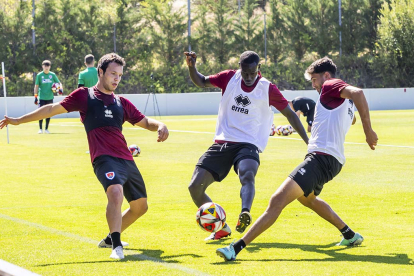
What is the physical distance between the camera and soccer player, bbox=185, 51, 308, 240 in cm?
779

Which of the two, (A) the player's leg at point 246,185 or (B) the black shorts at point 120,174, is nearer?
(A) the player's leg at point 246,185

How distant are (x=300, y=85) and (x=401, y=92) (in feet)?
32.2

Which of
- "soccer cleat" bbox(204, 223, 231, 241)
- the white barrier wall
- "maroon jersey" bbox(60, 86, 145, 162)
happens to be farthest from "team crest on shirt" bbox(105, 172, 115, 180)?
the white barrier wall

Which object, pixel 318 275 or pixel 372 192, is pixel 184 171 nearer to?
pixel 372 192

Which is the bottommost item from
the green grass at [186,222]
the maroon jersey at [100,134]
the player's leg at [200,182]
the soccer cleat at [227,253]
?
the green grass at [186,222]

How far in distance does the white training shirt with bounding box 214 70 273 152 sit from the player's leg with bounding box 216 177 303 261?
124 cm

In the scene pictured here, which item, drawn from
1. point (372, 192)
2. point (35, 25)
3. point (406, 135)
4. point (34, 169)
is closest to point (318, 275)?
point (372, 192)

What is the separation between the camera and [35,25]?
160ft

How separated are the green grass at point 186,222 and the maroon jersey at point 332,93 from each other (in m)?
1.41

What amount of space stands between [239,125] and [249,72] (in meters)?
0.58

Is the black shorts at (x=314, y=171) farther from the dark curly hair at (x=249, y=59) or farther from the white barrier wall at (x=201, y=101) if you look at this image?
the white barrier wall at (x=201, y=101)

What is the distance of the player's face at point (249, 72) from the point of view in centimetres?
779

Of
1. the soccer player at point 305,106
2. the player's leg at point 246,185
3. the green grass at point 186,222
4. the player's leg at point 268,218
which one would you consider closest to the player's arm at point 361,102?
the player's leg at point 268,218

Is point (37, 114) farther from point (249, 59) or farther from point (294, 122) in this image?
point (294, 122)
